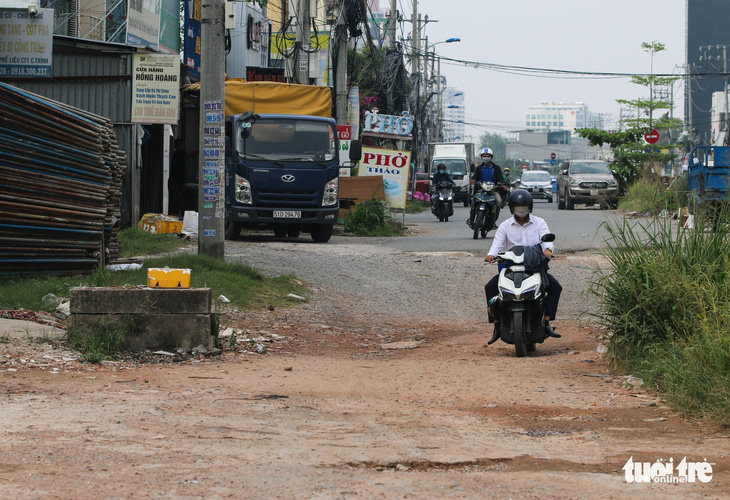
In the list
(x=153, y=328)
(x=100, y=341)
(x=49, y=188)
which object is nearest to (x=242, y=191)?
(x=49, y=188)

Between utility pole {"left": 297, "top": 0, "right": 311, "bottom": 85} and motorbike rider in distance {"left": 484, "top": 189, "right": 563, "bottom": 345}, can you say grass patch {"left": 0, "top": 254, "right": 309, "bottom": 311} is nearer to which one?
motorbike rider in distance {"left": 484, "top": 189, "right": 563, "bottom": 345}

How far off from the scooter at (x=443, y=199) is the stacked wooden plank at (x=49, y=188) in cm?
1628

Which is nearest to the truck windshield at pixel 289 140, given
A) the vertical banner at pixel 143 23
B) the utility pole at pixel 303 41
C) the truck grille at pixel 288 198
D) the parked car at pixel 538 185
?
the truck grille at pixel 288 198

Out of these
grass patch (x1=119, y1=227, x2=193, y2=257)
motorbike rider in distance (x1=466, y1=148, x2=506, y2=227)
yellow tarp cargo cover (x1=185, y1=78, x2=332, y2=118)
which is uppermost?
yellow tarp cargo cover (x1=185, y1=78, x2=332, y2=118)

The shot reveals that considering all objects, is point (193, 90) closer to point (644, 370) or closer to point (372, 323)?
point (372, 323)

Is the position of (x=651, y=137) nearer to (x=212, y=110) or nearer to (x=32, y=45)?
(x=32, y=45)

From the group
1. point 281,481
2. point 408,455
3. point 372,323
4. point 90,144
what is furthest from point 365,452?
point 90,144

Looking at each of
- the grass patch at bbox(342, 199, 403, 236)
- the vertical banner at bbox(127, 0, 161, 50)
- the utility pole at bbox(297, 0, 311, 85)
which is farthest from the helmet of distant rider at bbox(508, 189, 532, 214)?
the utility pole at bbox(297, 0, 311, 85)

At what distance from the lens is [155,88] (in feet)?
60.2

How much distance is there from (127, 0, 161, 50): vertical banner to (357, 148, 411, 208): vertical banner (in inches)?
235

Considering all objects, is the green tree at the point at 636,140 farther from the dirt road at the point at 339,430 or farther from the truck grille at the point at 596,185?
the dirt road at the point at 339,430

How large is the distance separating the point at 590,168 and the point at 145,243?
80.5 ft

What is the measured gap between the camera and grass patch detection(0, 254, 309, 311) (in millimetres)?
9148

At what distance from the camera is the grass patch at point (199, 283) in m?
9.15
